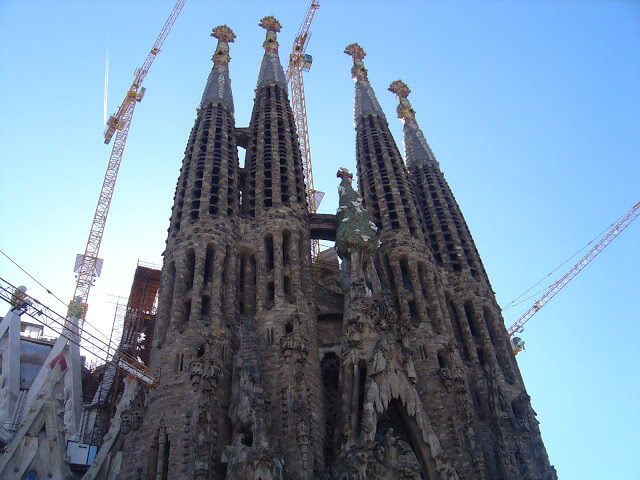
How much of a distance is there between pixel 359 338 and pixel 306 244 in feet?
26.5

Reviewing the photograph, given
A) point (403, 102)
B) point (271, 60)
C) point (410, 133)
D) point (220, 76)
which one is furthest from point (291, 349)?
point (403, 102)

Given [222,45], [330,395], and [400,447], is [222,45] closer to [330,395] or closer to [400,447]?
[330,395]

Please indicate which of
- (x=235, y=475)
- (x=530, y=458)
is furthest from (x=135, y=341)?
(x=530, y=458)

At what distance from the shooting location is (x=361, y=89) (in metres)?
53.3

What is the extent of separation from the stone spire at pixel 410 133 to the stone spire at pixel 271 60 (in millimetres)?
10275

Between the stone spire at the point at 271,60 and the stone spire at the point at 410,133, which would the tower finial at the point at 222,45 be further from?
the stone spire at the point at 410,133

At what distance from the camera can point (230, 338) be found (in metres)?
29.5

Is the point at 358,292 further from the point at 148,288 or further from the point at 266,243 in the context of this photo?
the point at 148,288

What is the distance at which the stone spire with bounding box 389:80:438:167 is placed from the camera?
159 feet

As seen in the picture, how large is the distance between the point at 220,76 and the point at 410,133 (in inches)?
602

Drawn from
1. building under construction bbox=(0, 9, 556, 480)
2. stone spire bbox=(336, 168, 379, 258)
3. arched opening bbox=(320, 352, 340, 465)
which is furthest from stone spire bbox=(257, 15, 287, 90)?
arched opening bbox=(320, 352, 340, 465)

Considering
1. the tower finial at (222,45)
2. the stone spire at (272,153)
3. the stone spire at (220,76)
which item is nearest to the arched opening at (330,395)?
the stone spire at (272,153)

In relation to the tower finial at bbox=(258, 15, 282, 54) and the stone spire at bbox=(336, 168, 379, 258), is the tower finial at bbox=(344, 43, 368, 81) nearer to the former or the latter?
the tower finial at bbox=(258, 15, 282, 54)

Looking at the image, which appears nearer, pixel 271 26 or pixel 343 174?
pixel 343 174
